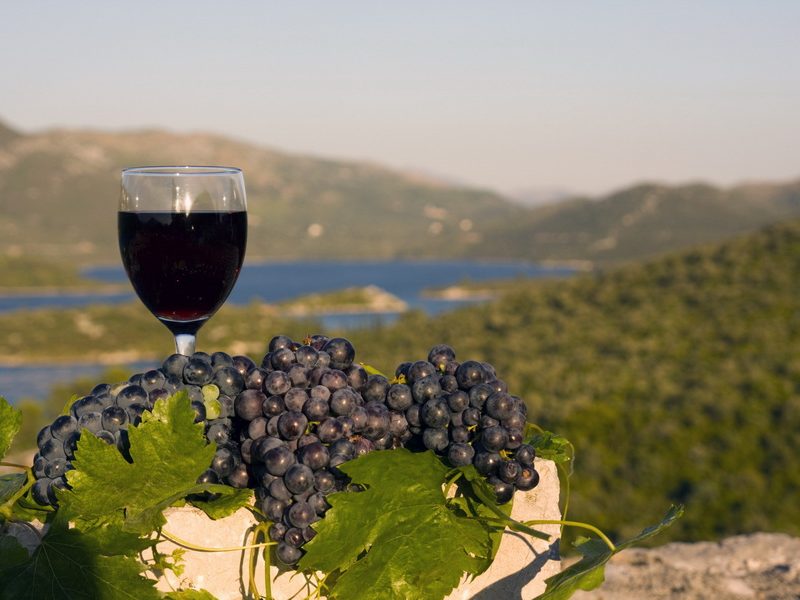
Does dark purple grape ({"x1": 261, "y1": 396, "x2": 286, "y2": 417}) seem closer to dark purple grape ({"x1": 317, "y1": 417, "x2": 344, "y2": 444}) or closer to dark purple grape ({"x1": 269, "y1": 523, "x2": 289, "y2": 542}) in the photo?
dark purple grape ({"x1": 317, "y1": 417, "x2": 344, "y2": 444})

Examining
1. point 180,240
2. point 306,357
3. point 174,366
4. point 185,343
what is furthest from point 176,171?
point 306,357

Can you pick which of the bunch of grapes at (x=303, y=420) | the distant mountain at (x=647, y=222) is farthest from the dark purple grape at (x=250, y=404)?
the distant mountain at (x=647, y=222)

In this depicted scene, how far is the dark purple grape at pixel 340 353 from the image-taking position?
2.30 meters

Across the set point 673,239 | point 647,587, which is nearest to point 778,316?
point 647,587

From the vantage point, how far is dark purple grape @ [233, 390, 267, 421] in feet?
7.19

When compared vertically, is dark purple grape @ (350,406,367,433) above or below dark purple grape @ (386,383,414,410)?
below

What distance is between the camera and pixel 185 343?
2.56m

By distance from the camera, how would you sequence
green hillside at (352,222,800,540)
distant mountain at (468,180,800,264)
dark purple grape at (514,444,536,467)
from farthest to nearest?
distant mountain at (468,180,800,264) → green hillside at (352,222,800,540) → dark purple grape at (514,444,536,467)

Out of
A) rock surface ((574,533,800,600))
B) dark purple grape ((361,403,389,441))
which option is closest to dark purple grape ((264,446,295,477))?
dark purple grape ((361,403,389,441))

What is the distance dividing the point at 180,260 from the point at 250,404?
2.05 feet

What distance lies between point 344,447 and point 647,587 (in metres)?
2.97

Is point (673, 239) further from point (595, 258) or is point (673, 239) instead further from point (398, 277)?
point (398, 277)

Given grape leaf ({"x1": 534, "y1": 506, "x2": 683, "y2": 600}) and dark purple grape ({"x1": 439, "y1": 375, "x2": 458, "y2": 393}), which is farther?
dark purple grape ({"x1": 439, "y1": 375, "x2": 458, "y2": 393})

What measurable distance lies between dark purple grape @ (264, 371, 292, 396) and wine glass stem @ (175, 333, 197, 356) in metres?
0.41
